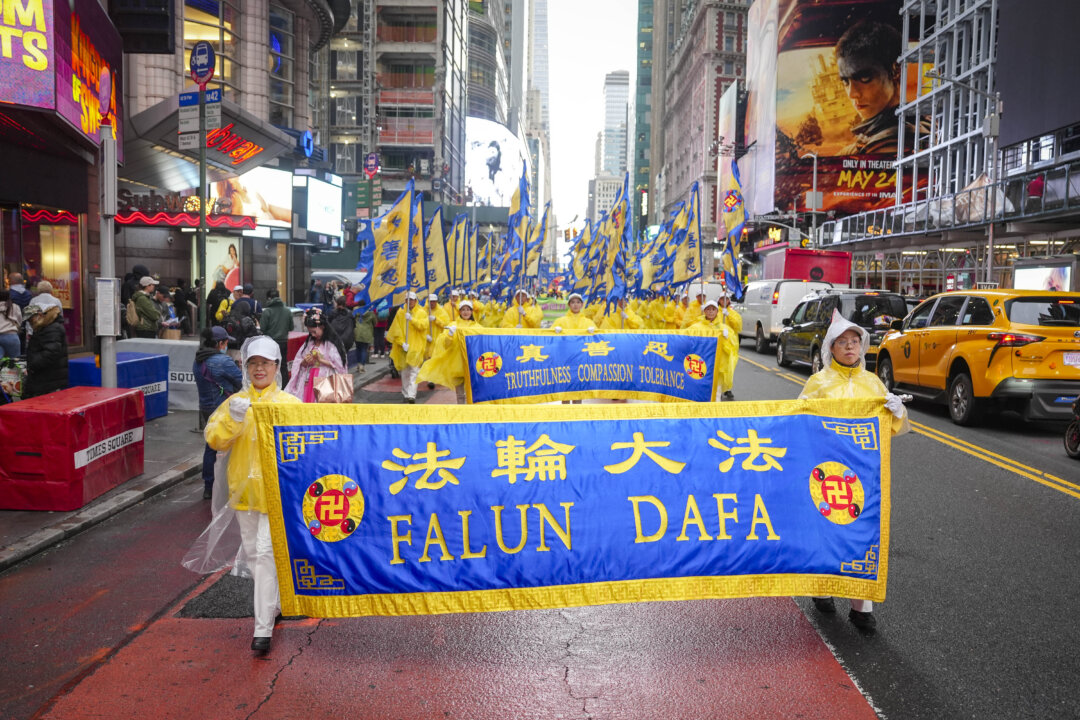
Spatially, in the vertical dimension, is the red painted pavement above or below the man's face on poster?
below

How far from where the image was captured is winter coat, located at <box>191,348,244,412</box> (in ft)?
26.9

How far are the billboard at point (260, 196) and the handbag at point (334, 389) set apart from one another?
24887 mm

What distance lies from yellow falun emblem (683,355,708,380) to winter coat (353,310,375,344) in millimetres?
10481

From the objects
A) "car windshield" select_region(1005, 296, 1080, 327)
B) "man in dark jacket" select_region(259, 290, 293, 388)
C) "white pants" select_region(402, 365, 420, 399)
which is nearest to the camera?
"car windshield" select_region(1005, 296, 1080, 327)

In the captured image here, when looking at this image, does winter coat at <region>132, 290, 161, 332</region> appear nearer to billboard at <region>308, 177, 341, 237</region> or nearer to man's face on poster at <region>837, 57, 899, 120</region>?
billboard at <region>308, 177, 341, 237</region>

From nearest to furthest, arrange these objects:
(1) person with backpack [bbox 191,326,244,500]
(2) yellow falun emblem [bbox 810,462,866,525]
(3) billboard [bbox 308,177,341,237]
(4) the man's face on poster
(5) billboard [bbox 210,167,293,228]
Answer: (2) yellow falun emblem [bbox 810,462,866,525]
(1) person with backpack [bbox 191,326,244,500]
(5) billboard [bbox 210,167,293,228]
(3) billboard [bbox 308,177,341,237]
(4) the man's face on poster

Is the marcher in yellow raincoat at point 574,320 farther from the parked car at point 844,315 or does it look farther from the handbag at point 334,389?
the handbag at point 334,389

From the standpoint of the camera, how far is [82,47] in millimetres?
11953

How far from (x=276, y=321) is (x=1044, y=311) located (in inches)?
456

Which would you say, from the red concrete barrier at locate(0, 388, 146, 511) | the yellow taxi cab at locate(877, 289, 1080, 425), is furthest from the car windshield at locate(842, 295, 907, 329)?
the red concrete barrier at locate(0, 388, 146, 511)

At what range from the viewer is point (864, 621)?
15.8ft

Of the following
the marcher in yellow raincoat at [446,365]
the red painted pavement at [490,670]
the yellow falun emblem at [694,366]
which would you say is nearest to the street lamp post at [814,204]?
the marcher in yellow raincoat at [446,365]

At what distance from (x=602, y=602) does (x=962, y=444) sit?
8256 mm

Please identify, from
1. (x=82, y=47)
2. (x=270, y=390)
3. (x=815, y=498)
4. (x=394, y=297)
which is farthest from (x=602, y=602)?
(x=82, y=47)
